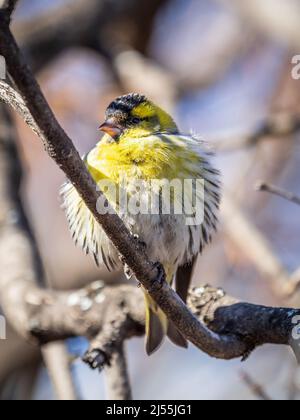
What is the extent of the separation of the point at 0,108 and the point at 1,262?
48.6 inches

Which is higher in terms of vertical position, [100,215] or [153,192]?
[100,215]

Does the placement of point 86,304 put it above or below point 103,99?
below

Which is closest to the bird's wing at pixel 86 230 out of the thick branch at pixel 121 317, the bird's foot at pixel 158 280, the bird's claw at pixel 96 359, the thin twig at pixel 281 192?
the thick branch at pixel 121 317

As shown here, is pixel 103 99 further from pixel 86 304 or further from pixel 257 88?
pixel 86 304

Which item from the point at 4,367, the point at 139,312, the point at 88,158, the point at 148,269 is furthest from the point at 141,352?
the point at 148,269

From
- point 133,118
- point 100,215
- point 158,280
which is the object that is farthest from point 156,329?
point 100,215

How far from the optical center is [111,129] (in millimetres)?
3355

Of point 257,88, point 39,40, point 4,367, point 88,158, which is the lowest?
point 4,367

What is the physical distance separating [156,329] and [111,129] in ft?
3.15

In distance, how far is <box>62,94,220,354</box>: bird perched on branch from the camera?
10.2 ft

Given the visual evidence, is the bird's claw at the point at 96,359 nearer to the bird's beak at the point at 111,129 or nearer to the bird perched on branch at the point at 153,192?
the bird perched on branch at the point at 153,192

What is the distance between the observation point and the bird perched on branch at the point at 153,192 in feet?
10.2

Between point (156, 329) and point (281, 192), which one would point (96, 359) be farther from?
point (281, 192)

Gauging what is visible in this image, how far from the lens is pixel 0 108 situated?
4.93 metres
